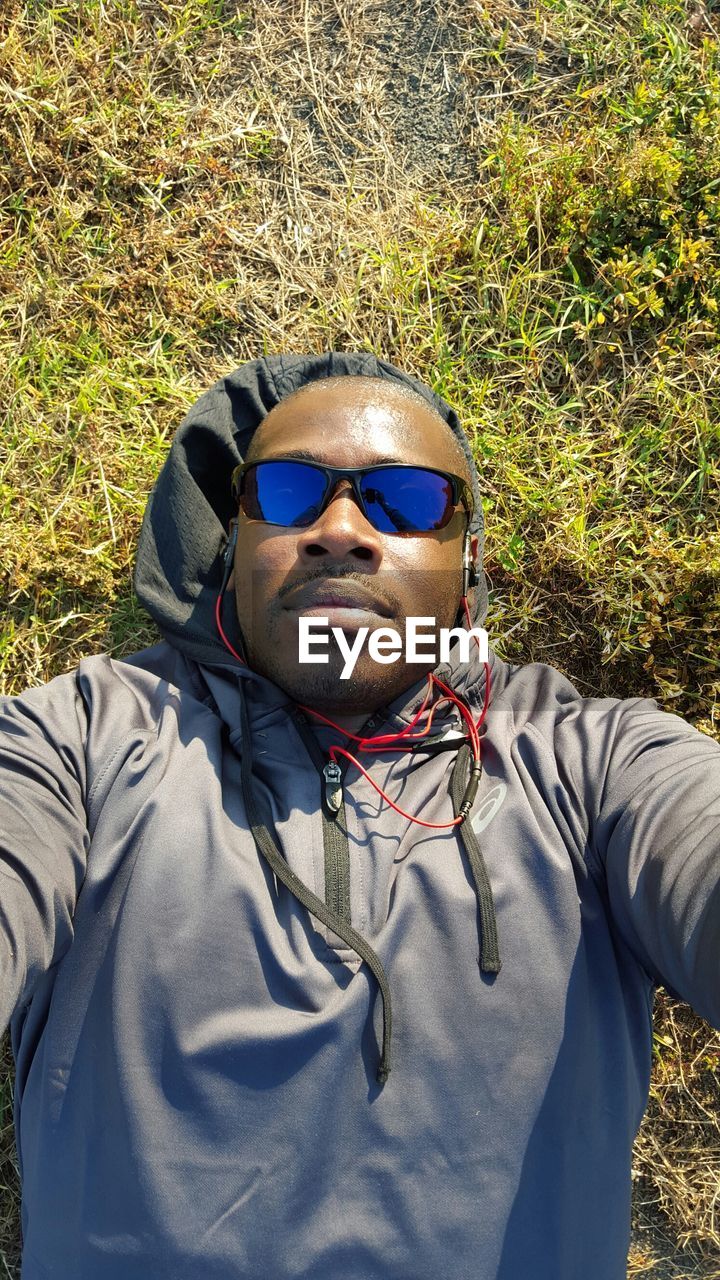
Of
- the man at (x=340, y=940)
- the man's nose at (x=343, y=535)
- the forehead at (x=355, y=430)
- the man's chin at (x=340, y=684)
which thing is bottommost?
the man at (x=340, y=940)

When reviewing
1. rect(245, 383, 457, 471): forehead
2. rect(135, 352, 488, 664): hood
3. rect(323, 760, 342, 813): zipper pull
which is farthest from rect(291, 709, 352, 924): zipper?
rect(245, 383, 457, 471): forehead

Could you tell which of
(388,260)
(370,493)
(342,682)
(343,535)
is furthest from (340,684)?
(388,260)

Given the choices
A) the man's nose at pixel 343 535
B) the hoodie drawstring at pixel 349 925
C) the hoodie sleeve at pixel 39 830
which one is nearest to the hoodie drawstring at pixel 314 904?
the hoodie drawstring at pixel 349 925

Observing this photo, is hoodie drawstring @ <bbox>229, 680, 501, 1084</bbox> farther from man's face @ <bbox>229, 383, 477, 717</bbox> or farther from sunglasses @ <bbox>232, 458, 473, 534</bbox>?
sunglasses @ <bbox>232, 458, 473, 534</bbox>

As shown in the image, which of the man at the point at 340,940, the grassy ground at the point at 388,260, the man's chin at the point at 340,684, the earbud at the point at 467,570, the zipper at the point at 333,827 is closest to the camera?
the man at the point at 340,940

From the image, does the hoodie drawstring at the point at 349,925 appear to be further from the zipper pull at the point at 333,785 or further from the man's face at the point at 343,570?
the man's face at the point at 343,570

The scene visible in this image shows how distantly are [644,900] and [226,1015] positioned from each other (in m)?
1.28

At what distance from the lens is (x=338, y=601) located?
3188mm

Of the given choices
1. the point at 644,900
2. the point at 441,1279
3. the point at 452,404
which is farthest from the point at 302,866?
the point at 452,404

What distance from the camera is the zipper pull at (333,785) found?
3047mm

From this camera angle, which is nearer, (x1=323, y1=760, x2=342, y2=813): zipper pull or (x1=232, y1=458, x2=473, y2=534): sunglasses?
(x1=323, y1=760, x2=342, y2=813): zipper pull

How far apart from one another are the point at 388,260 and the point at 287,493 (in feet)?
5.29

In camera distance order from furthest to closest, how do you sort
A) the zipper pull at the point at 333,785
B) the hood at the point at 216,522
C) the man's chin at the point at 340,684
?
1. the hood at the point at 216,522
2. the man's chin at the point at 340,684
3. the zipper pull at the point at 333,785

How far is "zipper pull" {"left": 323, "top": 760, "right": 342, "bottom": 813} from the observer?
3047 mm
